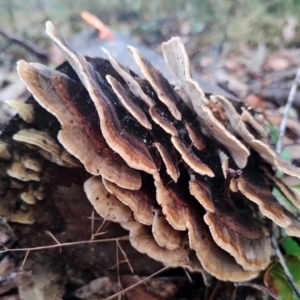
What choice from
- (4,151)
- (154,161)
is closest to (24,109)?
(4,151)

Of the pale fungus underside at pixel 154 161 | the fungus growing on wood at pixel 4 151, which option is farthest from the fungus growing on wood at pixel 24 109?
the fungus growing on wood at pixel 4 151

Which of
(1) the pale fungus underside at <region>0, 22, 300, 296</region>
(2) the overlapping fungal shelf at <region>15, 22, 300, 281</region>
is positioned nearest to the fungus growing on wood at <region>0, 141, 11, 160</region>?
(1) the pale fungus underside at <region>0, 22, 300, 296</region>

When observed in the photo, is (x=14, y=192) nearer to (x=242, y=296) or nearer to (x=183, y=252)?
(x=183, y=252)

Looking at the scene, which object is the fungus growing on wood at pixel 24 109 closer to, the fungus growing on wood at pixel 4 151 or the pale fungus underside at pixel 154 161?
the pale fungus underside at pixel 154 161

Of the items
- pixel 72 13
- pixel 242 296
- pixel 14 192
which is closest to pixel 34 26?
pixel 72 13

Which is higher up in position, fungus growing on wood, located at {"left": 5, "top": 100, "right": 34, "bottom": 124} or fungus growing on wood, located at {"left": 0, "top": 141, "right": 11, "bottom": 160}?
fungus growing on wood, located at {"left": 5, "top": 100, "right": 34, "bottom": 124}

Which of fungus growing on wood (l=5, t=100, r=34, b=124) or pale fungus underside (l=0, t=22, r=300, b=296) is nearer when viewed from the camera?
pale fungus underside (l=0, t=22, r=300, b=296)

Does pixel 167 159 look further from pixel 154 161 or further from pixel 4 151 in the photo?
pixel 4 151

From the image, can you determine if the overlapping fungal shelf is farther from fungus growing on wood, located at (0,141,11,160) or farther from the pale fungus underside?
fungus growing on wood, located at (0,141,11,160)
